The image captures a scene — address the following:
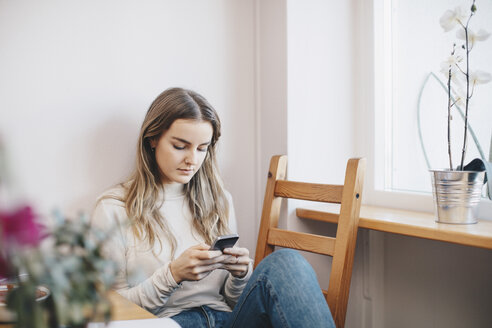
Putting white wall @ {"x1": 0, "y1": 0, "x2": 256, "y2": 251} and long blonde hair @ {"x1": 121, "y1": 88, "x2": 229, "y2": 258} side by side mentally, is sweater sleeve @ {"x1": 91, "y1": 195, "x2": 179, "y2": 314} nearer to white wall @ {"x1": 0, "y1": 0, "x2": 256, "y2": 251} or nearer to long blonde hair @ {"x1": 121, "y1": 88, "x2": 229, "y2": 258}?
long blonde hair @ {"x1": 121, "y1": 88, "x2": 229, "y2": 258}

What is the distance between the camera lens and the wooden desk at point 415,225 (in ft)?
3.49

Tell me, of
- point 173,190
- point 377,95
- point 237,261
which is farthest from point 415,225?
point 173,190

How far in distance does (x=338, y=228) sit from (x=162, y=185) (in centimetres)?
59

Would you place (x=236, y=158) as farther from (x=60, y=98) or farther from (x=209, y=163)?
(x=60, y=98)

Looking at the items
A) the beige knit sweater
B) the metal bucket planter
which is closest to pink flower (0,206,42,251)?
the beige knit sweater

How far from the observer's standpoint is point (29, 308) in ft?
1.18

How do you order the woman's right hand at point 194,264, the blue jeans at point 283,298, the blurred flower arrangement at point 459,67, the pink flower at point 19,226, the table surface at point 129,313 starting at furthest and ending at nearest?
1. the blurred flower arrangement at point 459,67
2. the woman's right hand at point 194,264
3. the blue jeans at point 283,298
4. the table surface at point 129,313
5. the pink flower at point 19,226

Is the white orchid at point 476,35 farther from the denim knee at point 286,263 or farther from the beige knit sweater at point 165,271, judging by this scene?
the beige knit sweater at point 165,271

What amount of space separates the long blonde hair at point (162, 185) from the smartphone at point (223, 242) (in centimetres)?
22

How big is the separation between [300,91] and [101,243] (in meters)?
1.27

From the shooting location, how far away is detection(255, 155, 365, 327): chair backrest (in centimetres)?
122

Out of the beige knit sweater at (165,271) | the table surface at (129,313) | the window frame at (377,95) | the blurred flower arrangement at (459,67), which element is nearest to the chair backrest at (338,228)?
the beige knit sweater at (165,271)

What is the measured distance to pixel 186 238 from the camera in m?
1.31

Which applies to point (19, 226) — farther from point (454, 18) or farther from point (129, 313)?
point (454, 18)
